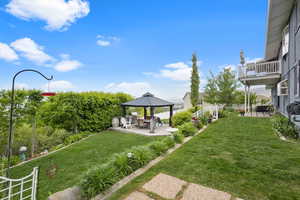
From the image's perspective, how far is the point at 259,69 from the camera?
9.94 meters

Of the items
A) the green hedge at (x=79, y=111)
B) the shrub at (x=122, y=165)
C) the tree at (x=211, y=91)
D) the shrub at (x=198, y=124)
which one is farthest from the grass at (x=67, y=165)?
the tree at (x=211, y=91)

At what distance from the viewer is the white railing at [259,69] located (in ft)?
31.0

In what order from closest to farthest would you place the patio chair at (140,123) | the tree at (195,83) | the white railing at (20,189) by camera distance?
the white railing at (20,189), the patio chair at (140,123), the tree at (195,83)

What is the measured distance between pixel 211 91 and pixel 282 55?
7073mm

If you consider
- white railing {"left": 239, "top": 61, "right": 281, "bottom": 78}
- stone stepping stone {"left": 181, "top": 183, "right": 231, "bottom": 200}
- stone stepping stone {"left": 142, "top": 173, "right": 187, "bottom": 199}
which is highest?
white railing {"left": 239, "top": 61, "right": 281, "bottom": 78}

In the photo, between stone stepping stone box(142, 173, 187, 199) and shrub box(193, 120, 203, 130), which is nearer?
stone stepping stone box(142, 173, 187, 199)

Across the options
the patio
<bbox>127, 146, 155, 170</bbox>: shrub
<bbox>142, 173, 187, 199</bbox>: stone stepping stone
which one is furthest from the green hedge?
<bbox>142, 173, 187, 199</bbox>: stone stepping stone

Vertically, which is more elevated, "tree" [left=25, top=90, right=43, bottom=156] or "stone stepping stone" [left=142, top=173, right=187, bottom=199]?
"tree" [left=25, top=90, right=43, bottom=156]

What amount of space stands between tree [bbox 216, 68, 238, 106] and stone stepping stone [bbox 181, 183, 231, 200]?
13.6m

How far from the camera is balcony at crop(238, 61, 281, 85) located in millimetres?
9328

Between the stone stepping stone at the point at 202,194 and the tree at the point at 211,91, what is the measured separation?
45.0 feet

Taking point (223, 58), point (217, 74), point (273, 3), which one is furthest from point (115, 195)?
point (223, 58)

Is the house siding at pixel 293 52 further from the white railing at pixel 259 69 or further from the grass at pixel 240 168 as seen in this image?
the white railing at pixel 259 69

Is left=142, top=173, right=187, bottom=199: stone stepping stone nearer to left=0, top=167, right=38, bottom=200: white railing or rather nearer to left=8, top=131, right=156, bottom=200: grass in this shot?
left=8, top=131, right=156, bottom=200: grass
